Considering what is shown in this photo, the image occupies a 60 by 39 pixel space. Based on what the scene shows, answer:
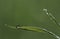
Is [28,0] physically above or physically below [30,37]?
above

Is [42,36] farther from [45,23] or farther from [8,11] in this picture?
[8,11]

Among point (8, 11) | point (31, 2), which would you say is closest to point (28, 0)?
point (31, 2)

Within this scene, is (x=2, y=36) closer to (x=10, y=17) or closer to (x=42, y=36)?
(x=10, y=17)

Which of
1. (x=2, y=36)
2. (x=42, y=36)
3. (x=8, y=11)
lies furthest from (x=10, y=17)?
(x=42, y=36)

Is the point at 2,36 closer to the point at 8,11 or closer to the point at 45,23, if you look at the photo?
the point at 8,11

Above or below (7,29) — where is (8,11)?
above
